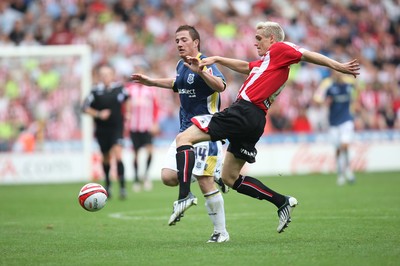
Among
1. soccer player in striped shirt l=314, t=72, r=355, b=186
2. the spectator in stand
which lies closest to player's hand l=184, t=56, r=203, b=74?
soccer player in striped shirt l=314, t=72, r=355, b=186

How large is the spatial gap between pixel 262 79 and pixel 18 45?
55.4 feet

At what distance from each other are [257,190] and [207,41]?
17254 mm

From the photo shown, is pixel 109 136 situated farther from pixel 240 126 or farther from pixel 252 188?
pixel 240 126

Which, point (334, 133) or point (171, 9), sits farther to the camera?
point (171, 9)

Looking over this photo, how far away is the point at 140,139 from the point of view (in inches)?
770

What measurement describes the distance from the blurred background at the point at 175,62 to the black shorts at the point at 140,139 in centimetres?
250

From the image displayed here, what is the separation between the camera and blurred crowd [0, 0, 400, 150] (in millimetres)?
22453

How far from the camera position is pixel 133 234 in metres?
9.98

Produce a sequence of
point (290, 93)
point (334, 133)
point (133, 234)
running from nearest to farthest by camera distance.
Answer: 1. point (133, 234)
2. point (334, 133)
3. point (290, 93)

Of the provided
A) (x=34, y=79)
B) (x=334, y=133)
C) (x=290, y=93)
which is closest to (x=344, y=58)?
(x=290, y=93)

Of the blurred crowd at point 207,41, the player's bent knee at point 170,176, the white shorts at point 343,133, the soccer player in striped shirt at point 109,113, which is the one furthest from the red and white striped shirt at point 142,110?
the player's bent knee at point 170,176

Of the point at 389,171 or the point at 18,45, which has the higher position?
the point at 18,45

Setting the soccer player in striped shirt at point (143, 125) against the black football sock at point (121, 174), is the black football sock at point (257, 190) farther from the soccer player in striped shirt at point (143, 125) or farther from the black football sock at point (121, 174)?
the soccer player in striped shirt at point (143, 125)

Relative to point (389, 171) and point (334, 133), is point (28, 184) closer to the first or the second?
point (334, 133)
